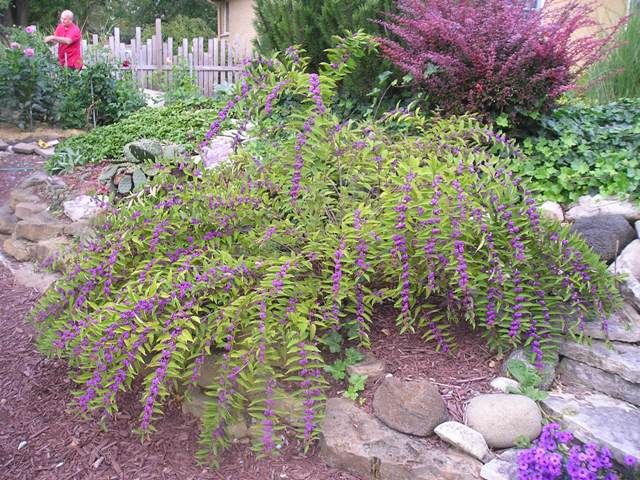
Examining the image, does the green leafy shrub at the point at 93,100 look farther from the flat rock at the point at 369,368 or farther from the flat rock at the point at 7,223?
the flat rock at the point at 369,368

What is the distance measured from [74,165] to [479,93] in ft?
14.2

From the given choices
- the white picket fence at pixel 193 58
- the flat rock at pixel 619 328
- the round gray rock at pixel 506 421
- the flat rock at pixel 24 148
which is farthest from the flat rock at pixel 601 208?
the white picket fence at pixel 193 58

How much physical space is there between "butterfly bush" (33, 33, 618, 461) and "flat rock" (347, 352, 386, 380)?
0.12 meters

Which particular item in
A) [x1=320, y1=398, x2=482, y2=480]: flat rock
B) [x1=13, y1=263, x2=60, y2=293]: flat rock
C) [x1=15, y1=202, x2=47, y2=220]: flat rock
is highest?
[x1=15, y1=202, x2=47, y2=220]: flat rock

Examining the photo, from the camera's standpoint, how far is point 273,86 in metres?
2.88

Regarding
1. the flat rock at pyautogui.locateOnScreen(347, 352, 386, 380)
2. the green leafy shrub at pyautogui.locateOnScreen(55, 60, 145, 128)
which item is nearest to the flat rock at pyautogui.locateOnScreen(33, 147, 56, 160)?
the green leafy shrub at pyautogui.locateOnScreen(55, 60, 145, 128)

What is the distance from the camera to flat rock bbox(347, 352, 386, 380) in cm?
256

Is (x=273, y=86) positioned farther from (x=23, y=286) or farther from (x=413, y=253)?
(x=23, y=286)

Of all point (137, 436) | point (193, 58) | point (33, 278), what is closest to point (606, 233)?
point (137, 436)

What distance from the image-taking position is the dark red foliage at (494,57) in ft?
12.9

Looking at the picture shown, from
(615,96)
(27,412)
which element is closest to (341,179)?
(27,412)

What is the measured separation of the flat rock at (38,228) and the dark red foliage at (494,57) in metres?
3.14

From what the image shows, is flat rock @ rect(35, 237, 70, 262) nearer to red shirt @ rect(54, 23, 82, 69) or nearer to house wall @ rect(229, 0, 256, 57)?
red shirt @ rect(54, 23, 82, 69)

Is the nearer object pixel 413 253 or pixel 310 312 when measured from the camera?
pixel 310 312
